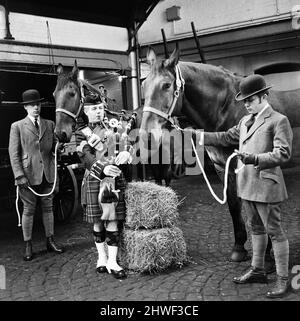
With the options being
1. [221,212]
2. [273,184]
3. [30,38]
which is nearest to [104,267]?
[273,184]

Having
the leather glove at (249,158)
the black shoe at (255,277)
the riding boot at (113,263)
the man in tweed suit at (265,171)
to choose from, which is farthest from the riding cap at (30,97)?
the black shoe at (255,277)

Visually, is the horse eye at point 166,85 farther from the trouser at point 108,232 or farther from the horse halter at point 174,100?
the trouser at point 108,232

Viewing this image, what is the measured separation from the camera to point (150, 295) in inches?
143

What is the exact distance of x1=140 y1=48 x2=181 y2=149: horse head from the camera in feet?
12.7

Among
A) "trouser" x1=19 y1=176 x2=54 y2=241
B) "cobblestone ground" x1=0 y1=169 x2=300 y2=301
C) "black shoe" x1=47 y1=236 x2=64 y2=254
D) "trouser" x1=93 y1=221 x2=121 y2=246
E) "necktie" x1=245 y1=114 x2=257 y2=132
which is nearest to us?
"necktie" x1=245 y1=114 x2=257 y2=132

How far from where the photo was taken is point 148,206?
4.24m

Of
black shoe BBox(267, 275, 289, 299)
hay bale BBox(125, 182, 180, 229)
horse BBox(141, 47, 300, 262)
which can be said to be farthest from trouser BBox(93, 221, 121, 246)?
black shoe BBox(267, 275, 289, 299)

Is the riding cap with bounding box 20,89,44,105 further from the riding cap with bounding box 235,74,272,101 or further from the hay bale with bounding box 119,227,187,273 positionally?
the riding cap with bounding box 235,74,272,101

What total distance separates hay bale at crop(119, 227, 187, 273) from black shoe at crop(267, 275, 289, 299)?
1.15 metres

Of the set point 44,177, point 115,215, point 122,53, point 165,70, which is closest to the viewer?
point 165,70

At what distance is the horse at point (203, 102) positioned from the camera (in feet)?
12.8

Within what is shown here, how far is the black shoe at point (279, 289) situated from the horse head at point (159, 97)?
66.5 inches
